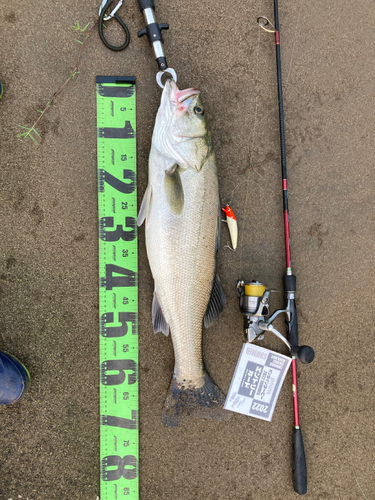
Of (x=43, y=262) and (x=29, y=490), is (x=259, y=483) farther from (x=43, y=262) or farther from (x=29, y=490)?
(x=43, y=262)

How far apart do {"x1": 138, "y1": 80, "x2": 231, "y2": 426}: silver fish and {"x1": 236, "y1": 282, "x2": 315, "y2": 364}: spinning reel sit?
24 centimetres

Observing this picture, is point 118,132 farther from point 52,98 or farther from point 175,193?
point 175,193

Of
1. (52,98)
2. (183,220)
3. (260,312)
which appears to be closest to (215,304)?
(260,312)

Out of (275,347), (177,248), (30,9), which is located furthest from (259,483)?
(30,9)

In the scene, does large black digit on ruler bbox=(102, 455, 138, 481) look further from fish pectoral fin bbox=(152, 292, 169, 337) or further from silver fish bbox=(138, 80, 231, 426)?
fish pectoral fin bbox=(152, 292, 169, 337)

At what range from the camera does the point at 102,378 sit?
5.93 ft

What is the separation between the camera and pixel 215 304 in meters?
1.75

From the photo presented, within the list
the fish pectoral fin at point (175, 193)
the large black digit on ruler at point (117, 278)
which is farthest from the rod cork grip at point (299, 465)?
the fish pectoral fin at point (175, 193)

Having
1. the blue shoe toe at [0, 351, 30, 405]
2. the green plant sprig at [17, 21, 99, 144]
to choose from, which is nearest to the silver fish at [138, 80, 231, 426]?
the green plant sprig at [17, 21, 99, 144]

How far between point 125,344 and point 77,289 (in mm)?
441

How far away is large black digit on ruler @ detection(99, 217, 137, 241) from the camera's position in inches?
71.4

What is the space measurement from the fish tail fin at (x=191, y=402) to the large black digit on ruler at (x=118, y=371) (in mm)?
251

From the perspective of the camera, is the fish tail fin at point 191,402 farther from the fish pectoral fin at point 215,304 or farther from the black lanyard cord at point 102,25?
the black lanyard cord at point 102,25

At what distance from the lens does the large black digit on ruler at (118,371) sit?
5.93 ft
